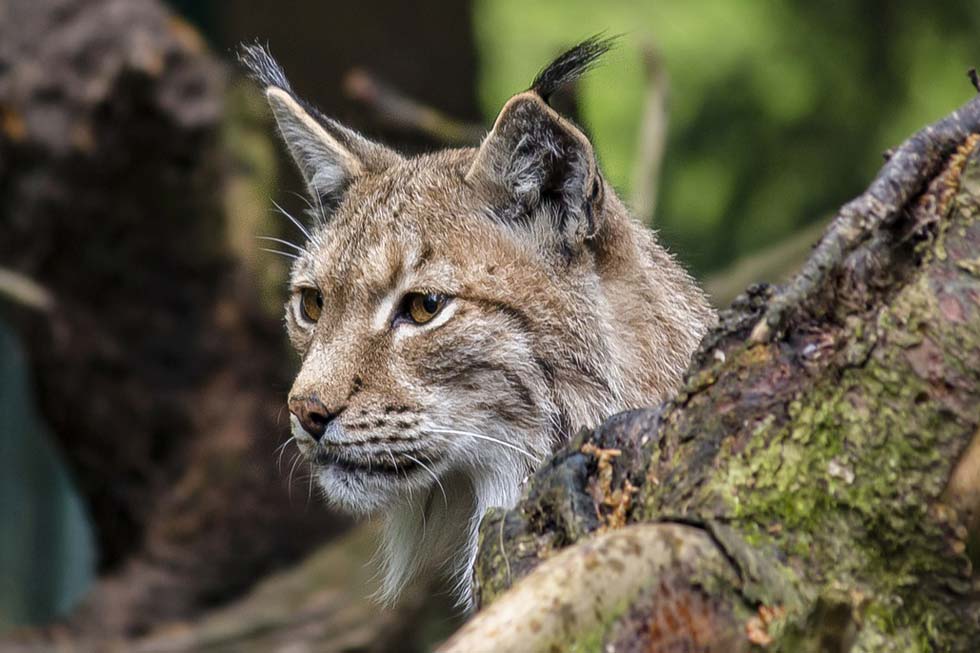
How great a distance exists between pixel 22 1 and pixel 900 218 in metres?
6.86

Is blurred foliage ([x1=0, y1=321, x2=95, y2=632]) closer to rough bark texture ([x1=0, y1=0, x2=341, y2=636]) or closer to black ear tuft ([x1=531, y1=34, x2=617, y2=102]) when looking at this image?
rough bark texture ([x1=0, y1=0, x2=341, y2=636])

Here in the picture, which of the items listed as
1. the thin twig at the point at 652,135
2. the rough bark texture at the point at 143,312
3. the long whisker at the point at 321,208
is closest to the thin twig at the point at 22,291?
the rough bark texture at the point at 143,312

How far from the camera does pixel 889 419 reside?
2225 mm

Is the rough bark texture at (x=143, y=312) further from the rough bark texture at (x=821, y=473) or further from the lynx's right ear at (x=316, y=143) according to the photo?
the rough bark texture at (x=821, y=473)

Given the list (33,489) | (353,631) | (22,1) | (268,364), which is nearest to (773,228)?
(268,364)

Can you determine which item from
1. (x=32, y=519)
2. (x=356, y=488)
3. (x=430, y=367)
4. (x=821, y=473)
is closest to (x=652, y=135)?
(x=430, y=367)

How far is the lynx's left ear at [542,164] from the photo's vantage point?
11.4 ft

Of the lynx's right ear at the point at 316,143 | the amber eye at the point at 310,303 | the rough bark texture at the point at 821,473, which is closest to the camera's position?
the rough bark texture at the point at 821,473

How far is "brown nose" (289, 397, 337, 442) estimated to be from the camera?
3.50 meters

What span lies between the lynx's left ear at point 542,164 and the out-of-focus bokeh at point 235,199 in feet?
10.8

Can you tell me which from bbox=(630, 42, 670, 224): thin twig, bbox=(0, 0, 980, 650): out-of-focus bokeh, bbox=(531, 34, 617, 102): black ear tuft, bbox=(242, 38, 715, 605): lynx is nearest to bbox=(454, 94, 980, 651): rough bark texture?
bbox=(531, 34, 617, 102): black ear tuft

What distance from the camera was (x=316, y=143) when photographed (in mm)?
4387

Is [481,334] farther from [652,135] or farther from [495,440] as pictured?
[652,135]

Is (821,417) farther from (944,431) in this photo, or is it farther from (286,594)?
(286,594)
